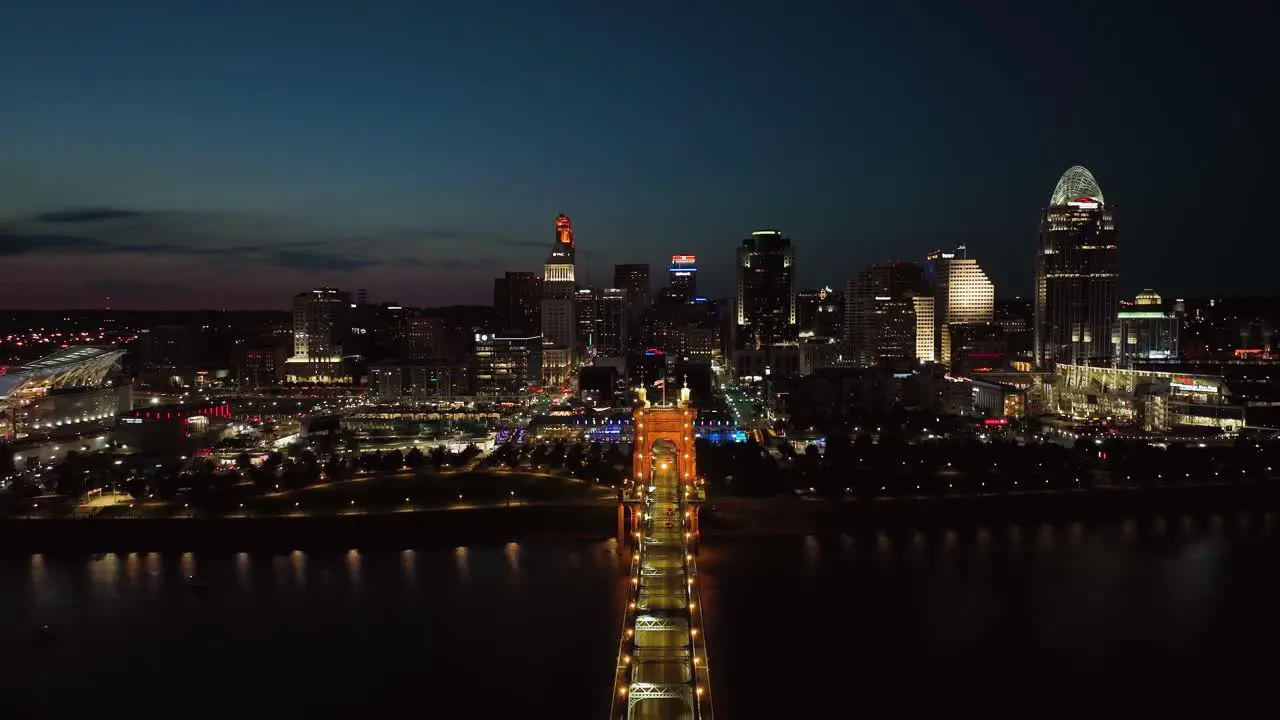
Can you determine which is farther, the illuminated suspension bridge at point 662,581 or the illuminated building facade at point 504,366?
the illuminated building facade at point 504,366

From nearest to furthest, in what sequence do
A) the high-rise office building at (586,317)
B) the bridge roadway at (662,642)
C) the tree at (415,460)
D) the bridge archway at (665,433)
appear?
the bridge roadway at (662,642) → the bridge archway at (665,433) → the tree at (415,460) → the high-rise office building at (586,317)

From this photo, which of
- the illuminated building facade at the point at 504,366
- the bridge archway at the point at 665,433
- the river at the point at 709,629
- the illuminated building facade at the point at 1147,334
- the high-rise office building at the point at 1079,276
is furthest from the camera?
the illuminated building facade at the point at 504,366

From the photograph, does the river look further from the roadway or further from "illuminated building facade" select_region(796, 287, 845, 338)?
"illuminated building facade" select_region(796, 287, 845, 338)

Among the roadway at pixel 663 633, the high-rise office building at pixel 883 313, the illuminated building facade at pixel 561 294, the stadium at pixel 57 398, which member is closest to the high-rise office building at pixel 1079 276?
the high-rise office building at pixel 883 313

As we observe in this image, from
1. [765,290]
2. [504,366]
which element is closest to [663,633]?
[504,366]

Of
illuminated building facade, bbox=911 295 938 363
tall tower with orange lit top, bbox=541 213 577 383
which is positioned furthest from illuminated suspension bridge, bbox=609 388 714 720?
illuminated building facade, bbox=911 295 938 363

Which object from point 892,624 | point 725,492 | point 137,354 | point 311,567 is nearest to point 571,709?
point 892,624

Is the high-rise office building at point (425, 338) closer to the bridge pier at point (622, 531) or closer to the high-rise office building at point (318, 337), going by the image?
the high-rise office building at point (318, 337)
